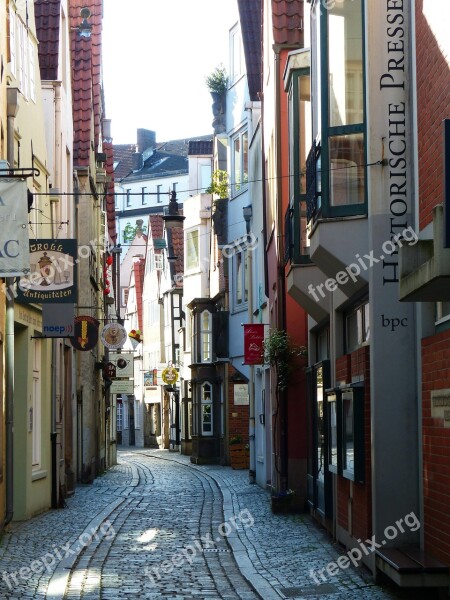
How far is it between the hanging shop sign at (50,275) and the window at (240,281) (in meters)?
17.8

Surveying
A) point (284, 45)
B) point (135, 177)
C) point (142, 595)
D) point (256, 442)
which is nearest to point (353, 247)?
point (142, 595)

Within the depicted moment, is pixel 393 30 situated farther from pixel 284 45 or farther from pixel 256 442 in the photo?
pixel 256 442

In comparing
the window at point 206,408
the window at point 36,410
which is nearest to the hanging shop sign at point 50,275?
the window at point 36,410

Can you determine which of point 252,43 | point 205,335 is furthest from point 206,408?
point 252,43

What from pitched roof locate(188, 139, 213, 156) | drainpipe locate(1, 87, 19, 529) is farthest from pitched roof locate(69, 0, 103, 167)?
pitched roof locate(188, 139, 213, 156)

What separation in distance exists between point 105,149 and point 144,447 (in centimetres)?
2546

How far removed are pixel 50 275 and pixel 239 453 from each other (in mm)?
20728

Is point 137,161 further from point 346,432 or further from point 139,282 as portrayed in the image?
point 346,432

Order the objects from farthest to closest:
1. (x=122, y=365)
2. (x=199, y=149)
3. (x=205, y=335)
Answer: (x=199, y=149) < (x=205, y=335) < (x=122, y=365)

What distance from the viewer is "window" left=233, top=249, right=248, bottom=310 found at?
3578cm

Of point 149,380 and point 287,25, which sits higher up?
point 287,25

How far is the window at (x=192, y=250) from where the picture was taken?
47.8 metres

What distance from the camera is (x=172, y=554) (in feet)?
45.8

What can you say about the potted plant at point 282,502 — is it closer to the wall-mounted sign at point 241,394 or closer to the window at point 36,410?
the window at point 36,410
